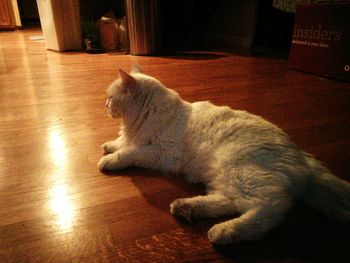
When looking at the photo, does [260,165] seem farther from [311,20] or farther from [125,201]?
[311,20]

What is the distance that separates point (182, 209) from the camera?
77 cm

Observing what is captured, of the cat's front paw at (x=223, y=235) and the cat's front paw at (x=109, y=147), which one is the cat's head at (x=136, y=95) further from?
the cat's front paw at (x=223, y=235)

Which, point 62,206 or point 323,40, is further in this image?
point 323,40

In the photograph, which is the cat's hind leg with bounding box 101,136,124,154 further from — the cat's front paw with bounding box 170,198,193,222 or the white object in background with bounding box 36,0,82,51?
the white object in background with bounding box 36,0,82,51

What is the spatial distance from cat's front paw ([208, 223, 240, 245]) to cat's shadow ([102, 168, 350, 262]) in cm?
2

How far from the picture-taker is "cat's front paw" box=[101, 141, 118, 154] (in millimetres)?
1131

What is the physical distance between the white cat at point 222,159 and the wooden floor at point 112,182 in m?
0.05

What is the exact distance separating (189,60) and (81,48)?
162 cm

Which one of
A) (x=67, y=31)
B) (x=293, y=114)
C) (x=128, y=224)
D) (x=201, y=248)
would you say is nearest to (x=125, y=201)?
(x=128, y=224)

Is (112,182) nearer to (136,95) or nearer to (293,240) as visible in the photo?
(136,95)

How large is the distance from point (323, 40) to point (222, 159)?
1.96 meters

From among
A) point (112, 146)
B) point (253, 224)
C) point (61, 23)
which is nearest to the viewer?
point (253, 224)

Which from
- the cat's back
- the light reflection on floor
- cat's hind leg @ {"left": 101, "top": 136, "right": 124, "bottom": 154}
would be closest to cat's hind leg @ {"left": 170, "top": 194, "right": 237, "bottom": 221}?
the cat's back

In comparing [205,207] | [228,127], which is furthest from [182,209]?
[228,127]
